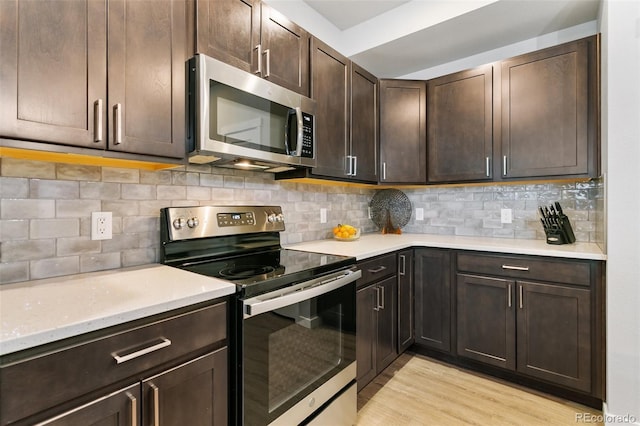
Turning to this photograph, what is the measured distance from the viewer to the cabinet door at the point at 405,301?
7.69 feet

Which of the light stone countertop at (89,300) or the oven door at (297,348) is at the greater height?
the light stone countertop at (89,300)

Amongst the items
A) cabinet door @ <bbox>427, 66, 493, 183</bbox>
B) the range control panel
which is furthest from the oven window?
cabinet door @ <bbox>427, 66, 493, 183</bbox>

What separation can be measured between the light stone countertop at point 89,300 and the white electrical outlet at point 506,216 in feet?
8.01

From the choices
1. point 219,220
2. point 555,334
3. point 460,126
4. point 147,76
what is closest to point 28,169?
point 147,76

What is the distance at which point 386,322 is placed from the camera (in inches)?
85.3

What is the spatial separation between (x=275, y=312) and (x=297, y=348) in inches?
9.7

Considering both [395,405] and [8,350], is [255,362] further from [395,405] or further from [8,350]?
[395,405]

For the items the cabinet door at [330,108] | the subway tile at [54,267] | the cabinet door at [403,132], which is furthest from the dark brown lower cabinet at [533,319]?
the subway tile at [54,267]

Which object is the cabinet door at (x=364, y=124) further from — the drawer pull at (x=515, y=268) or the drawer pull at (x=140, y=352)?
the drawer pull at (x=140, y=352)

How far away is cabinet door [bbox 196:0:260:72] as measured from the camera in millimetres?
1428

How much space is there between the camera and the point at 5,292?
1.03 metres

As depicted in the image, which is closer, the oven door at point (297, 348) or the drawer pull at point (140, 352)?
the drawer pull at point (140, 352)

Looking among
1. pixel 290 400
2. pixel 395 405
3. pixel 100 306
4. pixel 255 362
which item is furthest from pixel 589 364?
pixel 100 306

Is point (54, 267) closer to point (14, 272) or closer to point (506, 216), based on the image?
point (14, 272)
